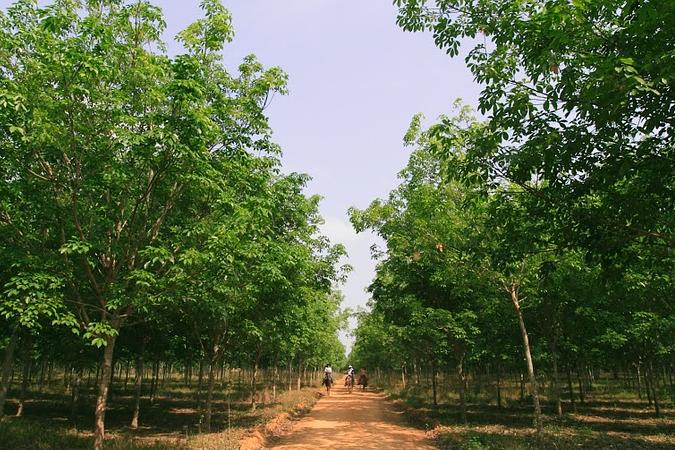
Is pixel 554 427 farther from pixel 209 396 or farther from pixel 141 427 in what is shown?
pixel 141 427

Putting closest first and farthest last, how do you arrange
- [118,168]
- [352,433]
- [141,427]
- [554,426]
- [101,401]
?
[118,168]
[101,401]
[352,433]
[554,426]
[141,427]

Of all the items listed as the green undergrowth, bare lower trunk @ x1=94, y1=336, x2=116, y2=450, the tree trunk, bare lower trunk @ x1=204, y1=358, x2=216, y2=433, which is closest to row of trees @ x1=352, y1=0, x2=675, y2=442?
the tree trunk

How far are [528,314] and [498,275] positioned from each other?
7000mm

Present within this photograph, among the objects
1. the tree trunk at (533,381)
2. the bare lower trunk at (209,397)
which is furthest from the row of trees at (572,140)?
the bare lower trunk at (209,397)

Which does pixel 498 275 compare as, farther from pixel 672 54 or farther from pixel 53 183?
pixel 53 183

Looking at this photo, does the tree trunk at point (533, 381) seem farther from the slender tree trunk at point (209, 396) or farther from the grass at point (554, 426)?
the slender tree trunk at point (209, 396)

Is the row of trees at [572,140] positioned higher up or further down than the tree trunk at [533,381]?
higher up

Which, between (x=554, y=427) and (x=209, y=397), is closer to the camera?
(x=209, y=397)

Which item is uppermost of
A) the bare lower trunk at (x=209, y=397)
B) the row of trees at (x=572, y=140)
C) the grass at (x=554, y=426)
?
the row of trees at (x=572, y=140)

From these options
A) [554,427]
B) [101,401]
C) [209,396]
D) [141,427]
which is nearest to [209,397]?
[209,396]

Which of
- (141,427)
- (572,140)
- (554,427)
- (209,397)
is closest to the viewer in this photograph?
(572,140)

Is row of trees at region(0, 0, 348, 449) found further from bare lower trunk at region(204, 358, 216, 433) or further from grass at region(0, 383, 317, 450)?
bare lower trunk at region(204, 358, 216, 433)

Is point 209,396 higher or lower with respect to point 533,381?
lower

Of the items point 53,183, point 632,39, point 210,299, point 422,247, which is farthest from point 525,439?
point 53,183
